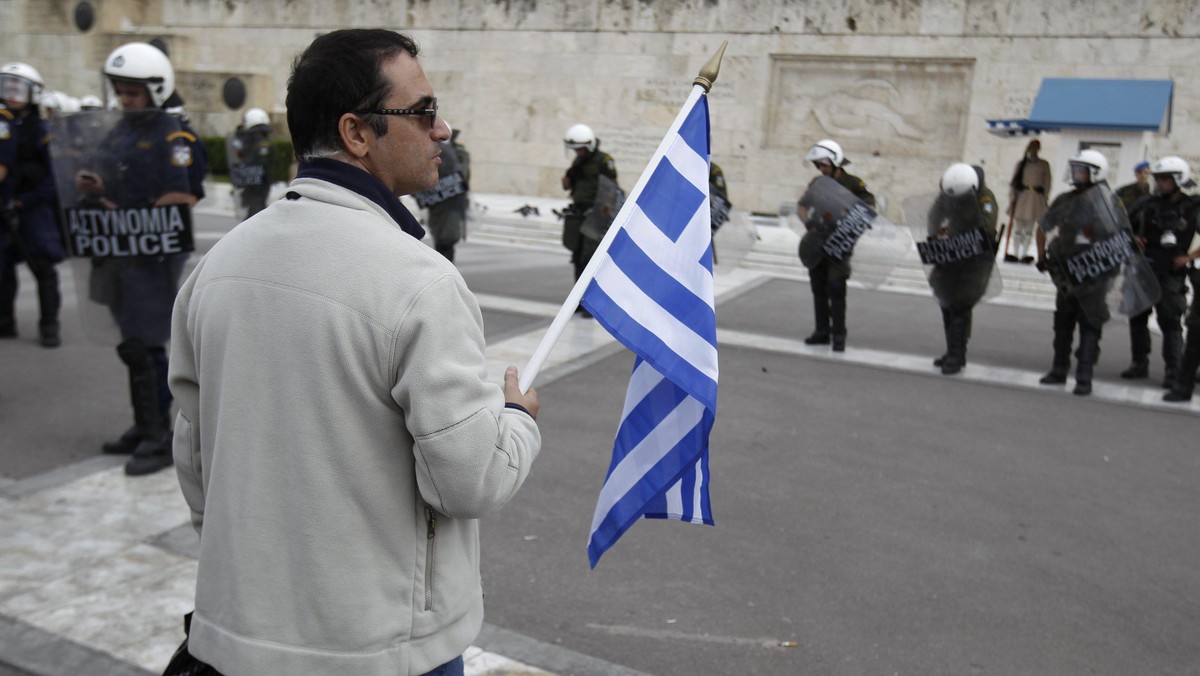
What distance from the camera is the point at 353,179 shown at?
5.24 ft

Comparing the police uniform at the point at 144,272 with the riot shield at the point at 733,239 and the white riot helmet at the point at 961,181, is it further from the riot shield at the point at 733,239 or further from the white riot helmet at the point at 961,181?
the riot shield at the point at 733,239

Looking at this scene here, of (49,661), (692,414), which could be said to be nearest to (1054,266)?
(692,414)

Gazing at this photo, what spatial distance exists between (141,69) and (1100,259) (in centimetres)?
668

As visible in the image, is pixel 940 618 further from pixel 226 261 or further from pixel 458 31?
pixel 458 31

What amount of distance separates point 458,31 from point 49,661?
21098mm

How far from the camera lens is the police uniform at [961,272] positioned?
27.0 feet

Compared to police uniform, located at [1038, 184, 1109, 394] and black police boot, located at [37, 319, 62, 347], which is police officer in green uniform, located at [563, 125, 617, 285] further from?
black police boot, located at [37, 319, 62, 347]

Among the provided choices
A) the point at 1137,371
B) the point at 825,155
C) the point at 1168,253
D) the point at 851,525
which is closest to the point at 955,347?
the point at 1137,371

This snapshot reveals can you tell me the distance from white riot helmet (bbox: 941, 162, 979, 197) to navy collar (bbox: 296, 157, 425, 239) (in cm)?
728

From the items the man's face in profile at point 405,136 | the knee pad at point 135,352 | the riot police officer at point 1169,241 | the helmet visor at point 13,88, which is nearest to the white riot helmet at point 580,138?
the helmet visor at point 13,88

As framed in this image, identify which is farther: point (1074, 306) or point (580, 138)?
point (580, 138)

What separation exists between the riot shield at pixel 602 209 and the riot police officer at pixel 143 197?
4746mm

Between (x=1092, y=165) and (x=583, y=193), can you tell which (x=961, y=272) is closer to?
(x=1092, y=165)

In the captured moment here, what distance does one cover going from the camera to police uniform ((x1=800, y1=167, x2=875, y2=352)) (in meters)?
8.82
